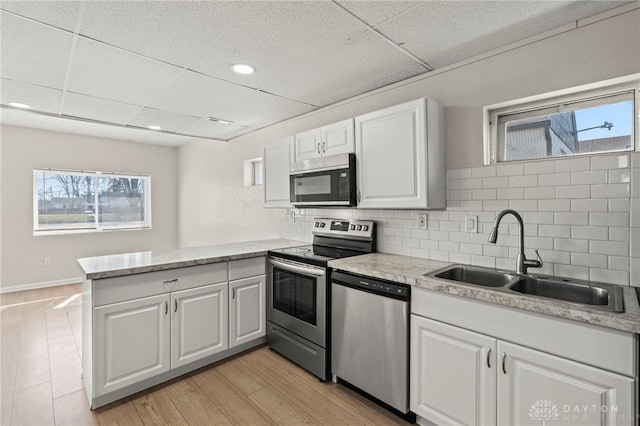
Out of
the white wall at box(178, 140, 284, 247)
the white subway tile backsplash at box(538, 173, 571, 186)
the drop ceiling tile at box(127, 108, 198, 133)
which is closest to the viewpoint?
the white subway tile backsplash at box(538, 173, 571, 186)

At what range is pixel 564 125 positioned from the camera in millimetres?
1900

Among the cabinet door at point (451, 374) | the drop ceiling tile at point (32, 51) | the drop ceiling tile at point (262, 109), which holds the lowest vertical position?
the cabinet door at point (451, 374)

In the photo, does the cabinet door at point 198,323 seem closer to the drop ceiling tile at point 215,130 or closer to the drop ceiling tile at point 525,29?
the drop ceiling tile at point 215,130

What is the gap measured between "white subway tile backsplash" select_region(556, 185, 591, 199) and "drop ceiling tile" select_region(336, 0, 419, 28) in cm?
132

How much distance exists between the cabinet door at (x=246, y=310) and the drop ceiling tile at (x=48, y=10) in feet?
6.60

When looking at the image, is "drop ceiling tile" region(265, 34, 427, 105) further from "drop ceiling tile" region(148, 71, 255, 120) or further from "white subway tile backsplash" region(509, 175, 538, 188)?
"white subway tile backsplash" region(509, 175, 538, 188)

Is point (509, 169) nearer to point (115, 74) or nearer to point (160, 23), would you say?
point (160, 23)

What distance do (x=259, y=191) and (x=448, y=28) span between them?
288 cm

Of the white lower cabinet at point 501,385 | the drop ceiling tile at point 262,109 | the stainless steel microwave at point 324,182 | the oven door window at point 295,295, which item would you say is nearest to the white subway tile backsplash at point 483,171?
the stainless steel microwave at point 324,182

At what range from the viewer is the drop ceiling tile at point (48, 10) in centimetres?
160

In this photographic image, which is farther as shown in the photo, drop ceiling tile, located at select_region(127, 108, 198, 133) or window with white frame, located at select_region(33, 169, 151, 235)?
window with white frame, located at select_region(33, 169, 151, 235)

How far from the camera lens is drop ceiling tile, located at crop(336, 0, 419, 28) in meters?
1.61

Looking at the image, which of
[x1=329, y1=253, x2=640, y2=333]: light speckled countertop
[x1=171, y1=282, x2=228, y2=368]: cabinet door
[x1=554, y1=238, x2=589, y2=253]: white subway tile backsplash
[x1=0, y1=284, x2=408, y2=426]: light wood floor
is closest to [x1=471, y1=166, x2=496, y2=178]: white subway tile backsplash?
[x1=554, y1=238, x2=589, y2=253]: white subway tile backsplash

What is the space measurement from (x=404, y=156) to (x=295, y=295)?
4.59ft
